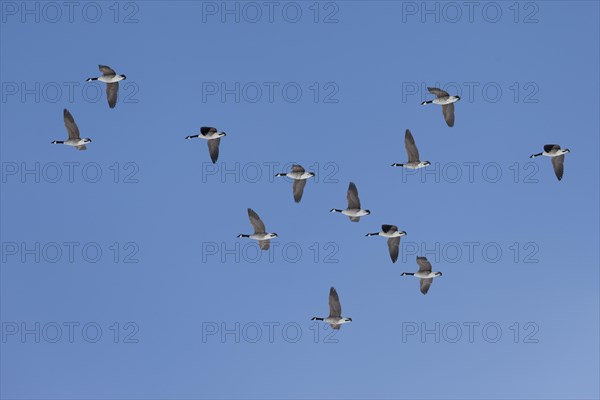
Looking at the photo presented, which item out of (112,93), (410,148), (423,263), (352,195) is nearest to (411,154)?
(410,148)

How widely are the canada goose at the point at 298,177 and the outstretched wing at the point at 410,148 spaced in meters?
3.38

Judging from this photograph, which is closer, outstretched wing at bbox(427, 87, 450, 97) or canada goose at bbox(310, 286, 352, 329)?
outstretched wing at bbox(427, 87, 450, 97)

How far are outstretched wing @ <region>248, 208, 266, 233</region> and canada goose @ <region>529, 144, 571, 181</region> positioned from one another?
10.1 metres

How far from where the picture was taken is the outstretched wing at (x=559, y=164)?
2569 inches

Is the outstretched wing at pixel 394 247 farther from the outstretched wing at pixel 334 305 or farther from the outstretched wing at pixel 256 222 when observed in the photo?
the outstretched wing at pixel 256 222

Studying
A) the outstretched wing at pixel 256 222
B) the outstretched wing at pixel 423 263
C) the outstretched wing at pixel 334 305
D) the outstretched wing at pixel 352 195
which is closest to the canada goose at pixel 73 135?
the outstretched wing at pixel 256 222

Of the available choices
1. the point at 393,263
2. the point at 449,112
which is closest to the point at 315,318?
the point at 393,263

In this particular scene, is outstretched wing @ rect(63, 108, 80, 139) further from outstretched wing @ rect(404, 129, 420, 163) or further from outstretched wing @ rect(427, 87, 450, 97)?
outstretched wing @ rect(427, 87, 450, 97)

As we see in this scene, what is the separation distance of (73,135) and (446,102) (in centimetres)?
1292

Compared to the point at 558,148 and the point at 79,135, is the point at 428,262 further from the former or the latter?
the point at 79,135

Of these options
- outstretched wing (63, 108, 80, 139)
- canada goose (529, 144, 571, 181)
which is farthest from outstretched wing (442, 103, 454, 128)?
outstretched wing (63, 108, 80, 139)

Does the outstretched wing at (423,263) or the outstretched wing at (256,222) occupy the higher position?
the outstretched wing at (256,222)

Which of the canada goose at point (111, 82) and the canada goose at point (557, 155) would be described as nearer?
the canada goose at point (111, 82)

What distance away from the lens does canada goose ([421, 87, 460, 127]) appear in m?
64.2
